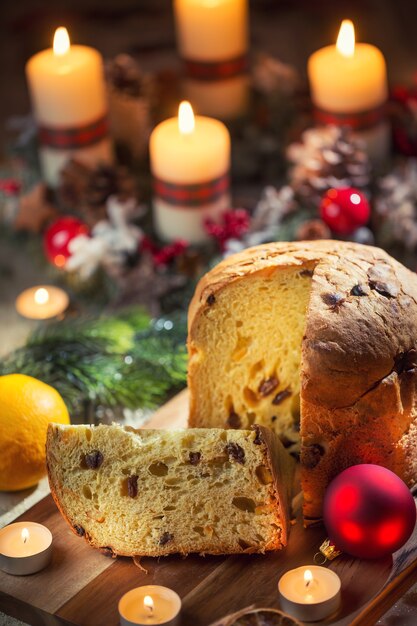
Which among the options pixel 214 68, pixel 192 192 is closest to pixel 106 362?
pixel 192 192

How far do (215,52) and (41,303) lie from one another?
4.10 ft

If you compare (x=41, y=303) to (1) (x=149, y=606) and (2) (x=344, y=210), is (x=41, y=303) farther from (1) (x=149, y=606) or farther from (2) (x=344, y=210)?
(1) (x=149, y=606)

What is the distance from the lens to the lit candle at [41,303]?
3779 mm

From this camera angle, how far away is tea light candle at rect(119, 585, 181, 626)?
2.48 metres

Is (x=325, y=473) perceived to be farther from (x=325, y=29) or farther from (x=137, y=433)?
(x=325, y=29)

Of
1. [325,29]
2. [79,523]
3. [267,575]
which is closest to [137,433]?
[79,523]

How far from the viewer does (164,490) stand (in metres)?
2.70

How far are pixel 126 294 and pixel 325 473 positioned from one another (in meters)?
1.30

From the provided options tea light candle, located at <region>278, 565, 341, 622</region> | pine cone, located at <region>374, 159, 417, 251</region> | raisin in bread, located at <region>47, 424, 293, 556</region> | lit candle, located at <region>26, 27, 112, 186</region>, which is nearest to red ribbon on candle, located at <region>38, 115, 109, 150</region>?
lit candle, located at <region>26, 27, 112, 186</region>

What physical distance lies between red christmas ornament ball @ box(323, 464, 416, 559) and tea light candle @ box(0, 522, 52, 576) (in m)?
0.67

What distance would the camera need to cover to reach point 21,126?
14.7ft

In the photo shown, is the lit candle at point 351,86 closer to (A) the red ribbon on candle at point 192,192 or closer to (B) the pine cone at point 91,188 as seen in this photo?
(A) the red ribbon on candle at point 192,192

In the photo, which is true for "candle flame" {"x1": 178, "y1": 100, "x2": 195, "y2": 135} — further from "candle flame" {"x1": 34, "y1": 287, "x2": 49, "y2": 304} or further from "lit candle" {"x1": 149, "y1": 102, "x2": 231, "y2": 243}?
"candle flame" {"x1": 34, "y1": 287, "x2": 49, "y2": 304}

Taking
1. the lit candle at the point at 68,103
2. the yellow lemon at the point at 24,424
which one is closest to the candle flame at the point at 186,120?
the lit candle at the point at 68,103
